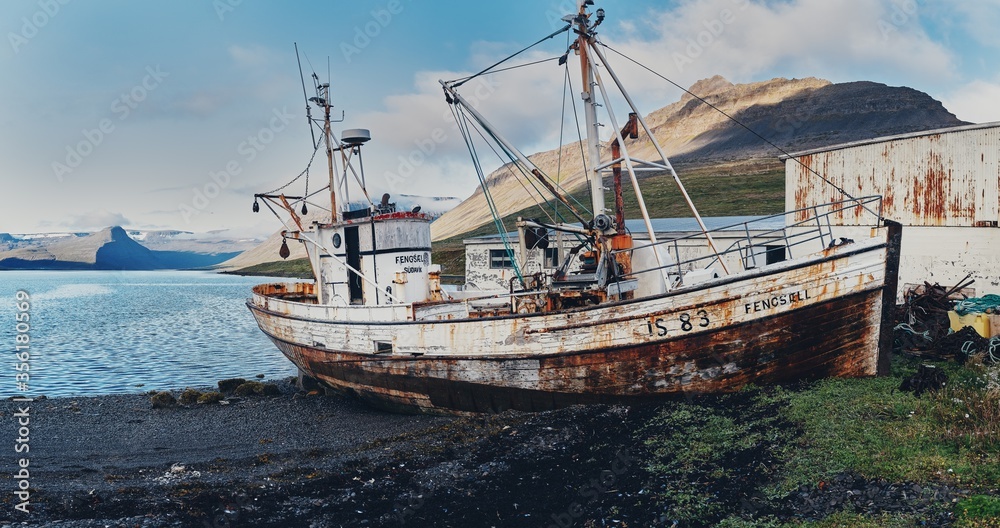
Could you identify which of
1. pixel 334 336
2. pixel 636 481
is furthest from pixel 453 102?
pixel 636 481

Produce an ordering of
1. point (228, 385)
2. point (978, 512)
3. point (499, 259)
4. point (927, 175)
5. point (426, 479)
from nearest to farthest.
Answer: point (978, 512), point (426, 479), point (927, 175), point (228, 385), point (499, 259)

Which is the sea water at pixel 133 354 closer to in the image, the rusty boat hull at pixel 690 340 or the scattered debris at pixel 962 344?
the rusty boat hull at pixel 690 340

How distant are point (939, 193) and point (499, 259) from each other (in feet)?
59.9

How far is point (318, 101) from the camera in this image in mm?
21297

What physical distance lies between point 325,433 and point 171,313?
5205cm

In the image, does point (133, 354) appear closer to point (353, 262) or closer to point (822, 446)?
point (353, 262)

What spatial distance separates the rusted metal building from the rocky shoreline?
12.7 metres

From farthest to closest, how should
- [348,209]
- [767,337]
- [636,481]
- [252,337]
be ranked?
1. [252,337]
2. [348,209]
3. [767,337]
4. [636,481]

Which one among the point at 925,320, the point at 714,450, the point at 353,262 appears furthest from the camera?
the point at 353,262

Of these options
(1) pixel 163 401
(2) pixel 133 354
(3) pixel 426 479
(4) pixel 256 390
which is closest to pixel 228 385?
(4) pixel 256 390

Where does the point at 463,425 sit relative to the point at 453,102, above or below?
below

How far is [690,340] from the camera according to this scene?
13.2m

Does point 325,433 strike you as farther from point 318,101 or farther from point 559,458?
point 318,101

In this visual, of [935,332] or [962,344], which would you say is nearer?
[962,344]
